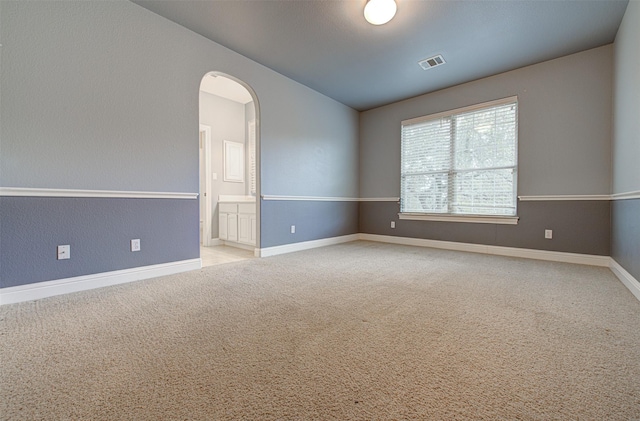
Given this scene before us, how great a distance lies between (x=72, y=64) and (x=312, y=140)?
2.86m

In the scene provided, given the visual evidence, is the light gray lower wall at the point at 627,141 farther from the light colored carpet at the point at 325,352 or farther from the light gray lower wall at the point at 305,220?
the light gray lower wall at the point at 305,220

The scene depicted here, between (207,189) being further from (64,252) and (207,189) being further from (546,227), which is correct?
(546,227)

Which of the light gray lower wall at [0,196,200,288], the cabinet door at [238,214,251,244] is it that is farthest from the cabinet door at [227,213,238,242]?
the light gray lower wall at [0,196,200,288]

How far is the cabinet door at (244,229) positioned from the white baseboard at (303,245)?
552 mm

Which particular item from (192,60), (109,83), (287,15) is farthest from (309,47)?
(109,83)

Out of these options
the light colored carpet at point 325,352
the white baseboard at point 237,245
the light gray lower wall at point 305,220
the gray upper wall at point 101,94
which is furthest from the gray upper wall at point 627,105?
the white baseboard at point 237,245

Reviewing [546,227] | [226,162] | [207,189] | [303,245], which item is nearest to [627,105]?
[546,227]

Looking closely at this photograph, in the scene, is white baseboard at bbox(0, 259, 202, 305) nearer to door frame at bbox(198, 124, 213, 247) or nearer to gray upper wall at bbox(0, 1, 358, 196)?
gray upper wall at bbox(0, 1, 358, 196)

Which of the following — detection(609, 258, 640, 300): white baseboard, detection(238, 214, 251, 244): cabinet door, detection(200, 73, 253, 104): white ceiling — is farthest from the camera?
detection(200, 73, 253, 104): white ceiling

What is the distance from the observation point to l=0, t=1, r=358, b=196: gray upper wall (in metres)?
1.91

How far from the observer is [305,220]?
419cm

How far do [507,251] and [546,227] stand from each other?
21.0 inches

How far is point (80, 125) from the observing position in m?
2.16

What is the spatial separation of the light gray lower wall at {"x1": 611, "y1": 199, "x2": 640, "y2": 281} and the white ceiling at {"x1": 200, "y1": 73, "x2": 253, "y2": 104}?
182 inches
